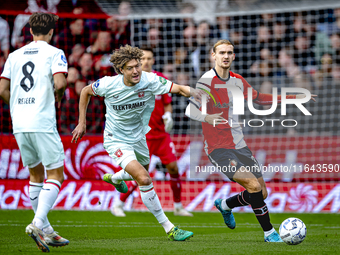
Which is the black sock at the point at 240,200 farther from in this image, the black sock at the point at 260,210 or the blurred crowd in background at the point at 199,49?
the blurred crowd in background at the point at 199,49

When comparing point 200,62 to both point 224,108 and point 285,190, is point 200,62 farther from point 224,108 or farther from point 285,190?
point 224,108

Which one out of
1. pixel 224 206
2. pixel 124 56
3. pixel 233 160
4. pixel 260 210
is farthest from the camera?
pixel 224 206

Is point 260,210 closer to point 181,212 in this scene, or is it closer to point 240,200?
point 240,200

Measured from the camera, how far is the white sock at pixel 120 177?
21.0 feet

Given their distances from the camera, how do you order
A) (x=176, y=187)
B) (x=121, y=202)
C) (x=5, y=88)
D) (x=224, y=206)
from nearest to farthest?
(x=5, y=88) < (x=224, y=206) < (x=121, y=202) < (x=176, y=187)

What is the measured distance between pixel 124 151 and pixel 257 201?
61.9 inches

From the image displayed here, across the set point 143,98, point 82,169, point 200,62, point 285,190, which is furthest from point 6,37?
point 285,190

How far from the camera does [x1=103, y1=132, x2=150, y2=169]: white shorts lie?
5773 mm

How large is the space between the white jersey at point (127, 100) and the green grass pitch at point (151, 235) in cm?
124

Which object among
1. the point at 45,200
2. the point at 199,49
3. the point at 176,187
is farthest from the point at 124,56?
the point at 199,49

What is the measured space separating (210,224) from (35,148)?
3.49 meters

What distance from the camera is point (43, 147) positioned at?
502 centimetres

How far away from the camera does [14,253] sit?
4.57 metres

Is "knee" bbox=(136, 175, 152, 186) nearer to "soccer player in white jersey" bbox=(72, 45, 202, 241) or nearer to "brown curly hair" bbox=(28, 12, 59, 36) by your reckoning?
"soccer player in white jersey" bbox=(72, 45, 202, 241)
